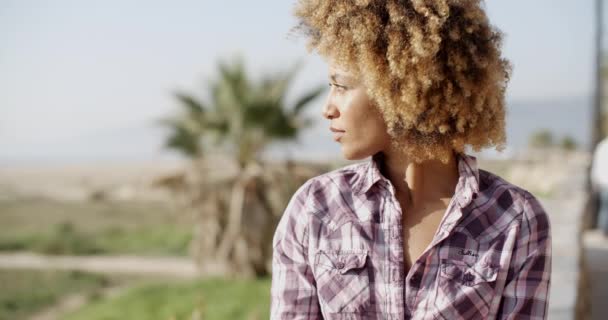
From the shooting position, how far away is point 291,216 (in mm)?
1501

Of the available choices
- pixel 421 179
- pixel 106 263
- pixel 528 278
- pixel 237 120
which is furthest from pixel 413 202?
pixel 106 263

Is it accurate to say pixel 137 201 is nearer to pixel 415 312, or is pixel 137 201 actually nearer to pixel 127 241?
pixel 127 241

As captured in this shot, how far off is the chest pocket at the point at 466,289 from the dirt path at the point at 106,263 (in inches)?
692

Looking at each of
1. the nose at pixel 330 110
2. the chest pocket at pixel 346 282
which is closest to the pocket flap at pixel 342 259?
the chest pocket at pixel 346 282

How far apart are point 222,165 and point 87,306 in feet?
19.7

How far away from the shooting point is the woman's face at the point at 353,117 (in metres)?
1.45

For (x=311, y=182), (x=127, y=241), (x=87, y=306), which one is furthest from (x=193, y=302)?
(x=127, y=241)

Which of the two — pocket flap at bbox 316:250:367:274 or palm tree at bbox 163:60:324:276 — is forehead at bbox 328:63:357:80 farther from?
palm tree at bbox 163:60:324:276

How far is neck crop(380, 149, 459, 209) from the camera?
150 centimetres

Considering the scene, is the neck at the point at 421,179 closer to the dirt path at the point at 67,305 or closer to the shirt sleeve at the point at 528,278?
the shirt sleeve at the point at 528,278

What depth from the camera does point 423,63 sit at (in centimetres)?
138

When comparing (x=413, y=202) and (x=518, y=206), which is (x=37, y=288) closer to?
(x=413, y=202)

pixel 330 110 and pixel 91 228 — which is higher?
pixel 330 110

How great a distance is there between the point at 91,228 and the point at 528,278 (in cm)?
2594
